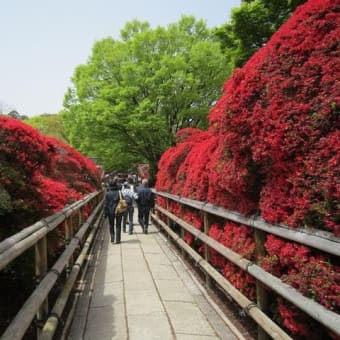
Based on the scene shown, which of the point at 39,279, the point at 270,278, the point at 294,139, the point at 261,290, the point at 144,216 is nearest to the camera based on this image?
the point at 294,139

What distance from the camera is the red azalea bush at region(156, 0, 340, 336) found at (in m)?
2.87

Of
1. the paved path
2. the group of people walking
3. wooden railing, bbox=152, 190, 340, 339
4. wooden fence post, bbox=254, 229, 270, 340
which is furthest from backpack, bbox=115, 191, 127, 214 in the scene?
wooden fence post, bbox=254, 229, 270, 340

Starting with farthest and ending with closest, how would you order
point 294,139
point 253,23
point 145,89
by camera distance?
point 145,89, point 253,23, point 294,139

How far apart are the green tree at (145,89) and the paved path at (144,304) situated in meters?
18.7

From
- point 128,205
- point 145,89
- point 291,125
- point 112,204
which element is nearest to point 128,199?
point 128,205

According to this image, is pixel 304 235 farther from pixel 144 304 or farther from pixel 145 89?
pixel 145 89

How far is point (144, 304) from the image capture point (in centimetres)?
555

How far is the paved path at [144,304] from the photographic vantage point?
4.56m

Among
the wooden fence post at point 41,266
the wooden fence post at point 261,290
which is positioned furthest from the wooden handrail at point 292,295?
the wooden fence post at point 41,266

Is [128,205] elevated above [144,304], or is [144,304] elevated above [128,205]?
[128,205]

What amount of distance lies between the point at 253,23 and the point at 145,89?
9.01 m

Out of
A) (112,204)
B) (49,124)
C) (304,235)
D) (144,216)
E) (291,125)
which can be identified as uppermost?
(49,124)

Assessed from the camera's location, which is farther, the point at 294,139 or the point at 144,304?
the point at 144,304

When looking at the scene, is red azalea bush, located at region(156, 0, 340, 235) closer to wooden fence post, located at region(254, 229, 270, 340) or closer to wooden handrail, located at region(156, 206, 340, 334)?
wooden fence post, located at region(254, 229, 270, 340)
